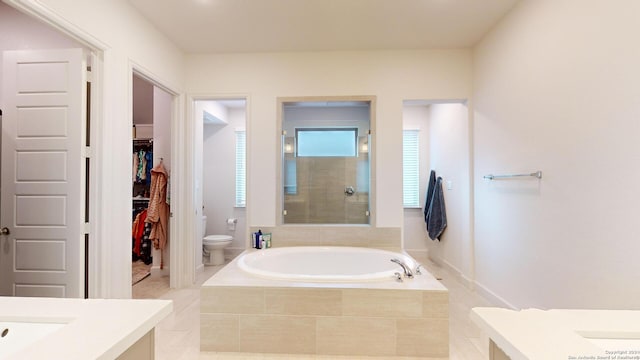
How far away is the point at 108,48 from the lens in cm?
219

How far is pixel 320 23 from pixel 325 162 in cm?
145

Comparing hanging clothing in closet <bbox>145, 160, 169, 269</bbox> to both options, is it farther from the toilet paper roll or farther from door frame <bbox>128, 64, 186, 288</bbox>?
the toilet paper roll

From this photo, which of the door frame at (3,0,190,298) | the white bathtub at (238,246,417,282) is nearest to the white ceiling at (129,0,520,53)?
the door frame at (3,0,190,298)

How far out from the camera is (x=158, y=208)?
11.0 feet

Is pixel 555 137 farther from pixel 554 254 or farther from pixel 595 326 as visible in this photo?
pixel 595 326

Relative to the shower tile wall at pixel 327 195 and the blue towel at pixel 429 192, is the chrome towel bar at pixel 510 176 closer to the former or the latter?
the shower tile wall at pixel 327 195

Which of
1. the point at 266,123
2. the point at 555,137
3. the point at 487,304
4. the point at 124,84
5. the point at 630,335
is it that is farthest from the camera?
the point at 266,123

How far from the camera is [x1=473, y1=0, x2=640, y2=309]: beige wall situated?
1.50 meters

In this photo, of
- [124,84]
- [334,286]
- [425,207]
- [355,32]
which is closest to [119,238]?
[124,84]

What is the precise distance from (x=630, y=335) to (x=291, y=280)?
1703 millimetres

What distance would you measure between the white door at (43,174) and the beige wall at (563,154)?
3.24 metres

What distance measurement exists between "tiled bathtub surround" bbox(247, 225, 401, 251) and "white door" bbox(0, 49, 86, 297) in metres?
1.56

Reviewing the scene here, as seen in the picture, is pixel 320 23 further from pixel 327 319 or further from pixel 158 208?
pixel 158 208

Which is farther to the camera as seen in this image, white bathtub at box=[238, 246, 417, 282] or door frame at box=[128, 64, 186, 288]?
door frame at box=[128, 64, 186, 288]
